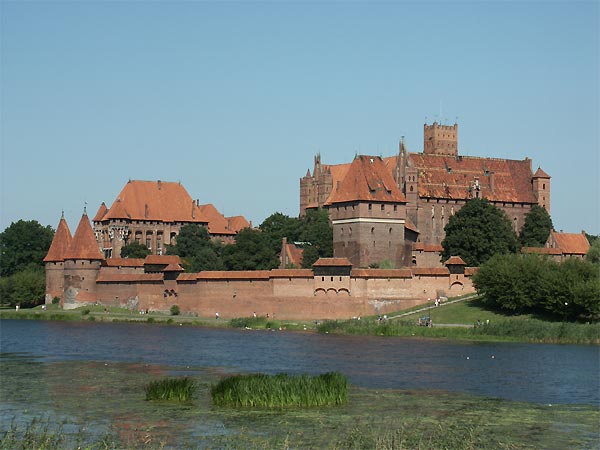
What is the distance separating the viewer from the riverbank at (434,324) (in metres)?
51.3

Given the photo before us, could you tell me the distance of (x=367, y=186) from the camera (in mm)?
75562

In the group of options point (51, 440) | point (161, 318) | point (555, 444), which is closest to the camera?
point (51, 440)

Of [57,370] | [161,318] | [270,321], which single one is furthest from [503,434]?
[161,318]

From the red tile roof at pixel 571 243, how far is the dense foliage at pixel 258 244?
54.5ft

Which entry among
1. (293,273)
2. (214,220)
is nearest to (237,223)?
(214,220)

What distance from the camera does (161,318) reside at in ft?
228

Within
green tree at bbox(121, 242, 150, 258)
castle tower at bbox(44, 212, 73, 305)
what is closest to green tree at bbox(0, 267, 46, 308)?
castle tower at bbox(44, 212, 73, 305)

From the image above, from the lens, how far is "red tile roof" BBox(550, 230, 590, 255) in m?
83.6

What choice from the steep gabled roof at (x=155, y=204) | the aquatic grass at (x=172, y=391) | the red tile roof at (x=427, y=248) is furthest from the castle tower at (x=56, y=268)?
the aquatic grass at (x=172, y=391)

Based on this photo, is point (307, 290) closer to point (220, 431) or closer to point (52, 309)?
point (52, 309)

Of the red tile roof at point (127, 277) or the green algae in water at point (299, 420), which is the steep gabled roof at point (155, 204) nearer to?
the red tile roof at point (127, 277)

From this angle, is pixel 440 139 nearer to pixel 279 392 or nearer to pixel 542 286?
pixel 542 286

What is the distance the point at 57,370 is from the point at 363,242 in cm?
3789

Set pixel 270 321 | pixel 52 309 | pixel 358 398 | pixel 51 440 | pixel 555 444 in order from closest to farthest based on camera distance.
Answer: pixel 51 440 → pixel 555 444 → pixel 358 398 → pixel 270 321 → pixel 52 309
